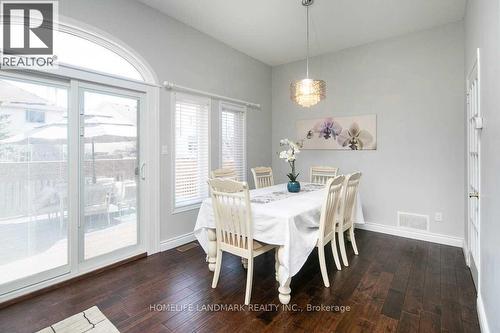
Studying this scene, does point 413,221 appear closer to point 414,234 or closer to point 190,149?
point 414,234

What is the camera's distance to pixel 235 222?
85.5 inches

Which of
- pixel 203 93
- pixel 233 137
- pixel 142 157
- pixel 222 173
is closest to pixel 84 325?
pixel 142 157

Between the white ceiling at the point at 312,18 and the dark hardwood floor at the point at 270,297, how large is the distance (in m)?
2.99

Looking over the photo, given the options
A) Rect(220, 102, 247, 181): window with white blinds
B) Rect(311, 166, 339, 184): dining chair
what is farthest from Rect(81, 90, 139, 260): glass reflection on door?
Rect(311, 166, 339, 184): dining chair

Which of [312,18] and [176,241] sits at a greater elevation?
[312,18]

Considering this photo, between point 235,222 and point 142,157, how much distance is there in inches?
63.2

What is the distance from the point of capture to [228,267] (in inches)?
110

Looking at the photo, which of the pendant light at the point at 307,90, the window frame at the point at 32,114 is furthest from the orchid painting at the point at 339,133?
the window frame at the point at 32,114

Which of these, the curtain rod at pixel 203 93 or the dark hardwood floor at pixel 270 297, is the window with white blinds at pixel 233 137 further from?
the dark hardwood floor at pixel 270 297

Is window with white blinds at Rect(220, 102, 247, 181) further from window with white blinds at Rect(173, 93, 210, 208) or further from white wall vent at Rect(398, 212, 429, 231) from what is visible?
white wall vent at Rect(398, 212, 429, 231)

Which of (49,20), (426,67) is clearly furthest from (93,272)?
(426,67)

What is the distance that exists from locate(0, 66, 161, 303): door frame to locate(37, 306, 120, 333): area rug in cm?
67

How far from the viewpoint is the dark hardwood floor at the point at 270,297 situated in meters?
1.87

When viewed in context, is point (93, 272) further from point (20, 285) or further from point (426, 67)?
point (426, 67)
